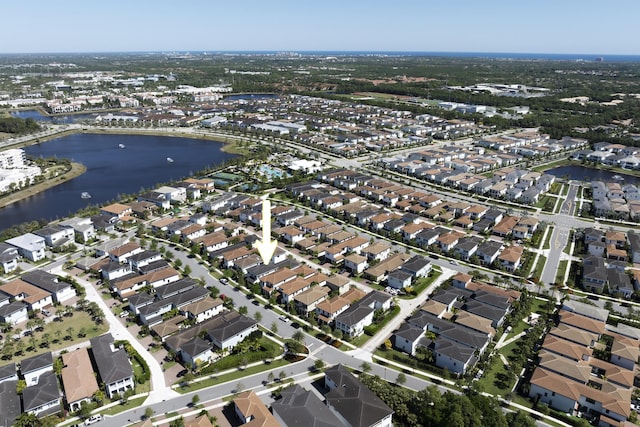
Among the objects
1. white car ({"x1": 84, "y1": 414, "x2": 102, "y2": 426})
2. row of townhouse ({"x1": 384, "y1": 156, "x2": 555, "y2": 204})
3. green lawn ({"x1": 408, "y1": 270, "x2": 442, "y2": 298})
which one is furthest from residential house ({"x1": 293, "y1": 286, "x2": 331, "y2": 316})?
row of townhouse ({"x1": 384, "y1": 156, "x2": 555, "y2": 204})

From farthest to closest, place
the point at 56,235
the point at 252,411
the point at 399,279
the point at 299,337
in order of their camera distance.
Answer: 1. the point at 56,235
2. the point at 399,279
3. the point at 299,337
4. the point at 252,411

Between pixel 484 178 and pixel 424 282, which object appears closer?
pixel 424 282

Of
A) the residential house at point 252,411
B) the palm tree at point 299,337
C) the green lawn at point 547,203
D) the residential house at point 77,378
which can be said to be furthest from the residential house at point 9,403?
the green lawn at point 547,203

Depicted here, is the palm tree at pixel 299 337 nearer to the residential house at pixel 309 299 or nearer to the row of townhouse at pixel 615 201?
the residential house at pixel 309 299

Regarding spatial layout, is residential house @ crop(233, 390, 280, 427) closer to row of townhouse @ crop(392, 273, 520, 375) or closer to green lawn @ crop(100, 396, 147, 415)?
green lawn @ crop(100, 396, 147, 415)

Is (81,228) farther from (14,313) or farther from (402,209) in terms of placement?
(402,209)

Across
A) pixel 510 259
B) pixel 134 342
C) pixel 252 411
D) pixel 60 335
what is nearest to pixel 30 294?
pixel 60 335

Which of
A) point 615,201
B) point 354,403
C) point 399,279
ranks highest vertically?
point 615,201
